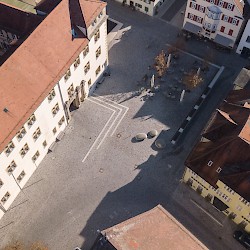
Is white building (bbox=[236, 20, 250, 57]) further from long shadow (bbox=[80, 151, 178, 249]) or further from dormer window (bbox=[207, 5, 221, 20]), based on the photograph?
long shadow (bbox=[80, 151, 178, 249])

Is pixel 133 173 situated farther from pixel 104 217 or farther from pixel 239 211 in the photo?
pixel 239 211

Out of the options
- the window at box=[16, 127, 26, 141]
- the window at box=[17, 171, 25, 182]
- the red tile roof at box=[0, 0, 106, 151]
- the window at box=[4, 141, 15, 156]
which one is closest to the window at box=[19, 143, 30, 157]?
the window at box=[16, 127, 26, 141]

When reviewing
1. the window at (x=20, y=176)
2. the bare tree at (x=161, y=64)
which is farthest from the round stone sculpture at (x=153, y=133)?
the window at (x=20, y=176)

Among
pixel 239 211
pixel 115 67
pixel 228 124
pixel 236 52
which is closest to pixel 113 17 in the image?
pixel 115 67

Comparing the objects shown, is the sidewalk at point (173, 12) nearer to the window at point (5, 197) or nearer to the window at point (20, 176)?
the window at point (20, 176)

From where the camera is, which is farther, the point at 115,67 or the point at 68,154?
the point at 115,67
